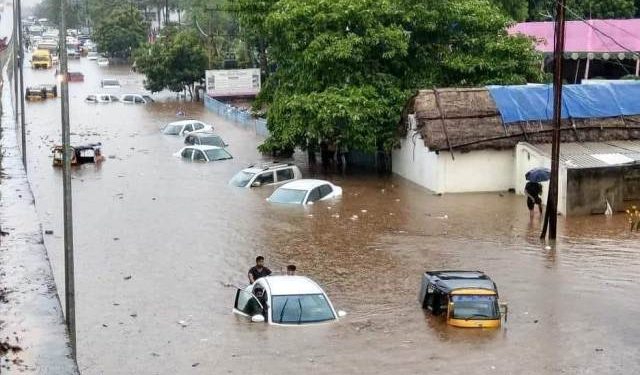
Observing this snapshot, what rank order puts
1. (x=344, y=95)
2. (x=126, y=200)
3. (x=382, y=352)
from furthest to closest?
(x=344, y=95) < (x=126, y=200) < (x=382, y=352)

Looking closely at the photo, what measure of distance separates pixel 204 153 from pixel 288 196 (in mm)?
9580

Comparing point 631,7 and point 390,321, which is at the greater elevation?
point 631,7

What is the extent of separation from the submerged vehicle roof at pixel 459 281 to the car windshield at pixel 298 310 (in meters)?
1.92

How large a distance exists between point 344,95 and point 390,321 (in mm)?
15805

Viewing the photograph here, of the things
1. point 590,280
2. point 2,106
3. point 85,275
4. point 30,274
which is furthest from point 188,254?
point 2,106

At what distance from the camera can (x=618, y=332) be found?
1702 centimetres

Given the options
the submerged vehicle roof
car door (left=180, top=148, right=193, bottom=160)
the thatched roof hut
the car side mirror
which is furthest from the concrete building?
the car side mirror

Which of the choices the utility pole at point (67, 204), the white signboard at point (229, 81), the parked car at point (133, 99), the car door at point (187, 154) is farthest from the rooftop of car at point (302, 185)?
the parked car at point (133, 99)

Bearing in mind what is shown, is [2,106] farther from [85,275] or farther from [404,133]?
[85,275]

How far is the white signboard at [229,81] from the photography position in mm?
64863

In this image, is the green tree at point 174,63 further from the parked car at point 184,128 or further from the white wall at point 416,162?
the white wall at point 416,162

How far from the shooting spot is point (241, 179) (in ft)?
107

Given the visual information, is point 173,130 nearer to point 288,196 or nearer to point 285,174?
point 285,174

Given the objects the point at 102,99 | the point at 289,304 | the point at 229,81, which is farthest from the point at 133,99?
the point at 289,304
